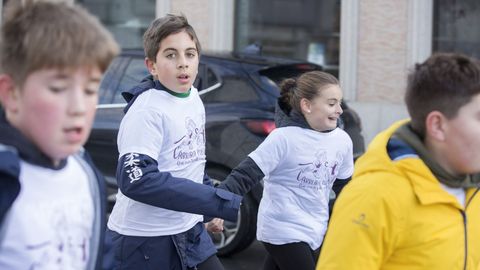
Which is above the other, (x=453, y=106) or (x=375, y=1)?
(x=375, y=1)

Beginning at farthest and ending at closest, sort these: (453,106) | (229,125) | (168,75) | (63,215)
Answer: (229,125) → (168,75) → (453,106) → (63,215)

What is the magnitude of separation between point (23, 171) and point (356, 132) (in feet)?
19.3

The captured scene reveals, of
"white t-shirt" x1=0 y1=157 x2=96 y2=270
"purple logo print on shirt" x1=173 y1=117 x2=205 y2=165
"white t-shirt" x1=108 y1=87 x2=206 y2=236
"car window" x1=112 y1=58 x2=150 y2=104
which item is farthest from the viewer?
"car window" x1=112 y1=58 x2=150 y2=104

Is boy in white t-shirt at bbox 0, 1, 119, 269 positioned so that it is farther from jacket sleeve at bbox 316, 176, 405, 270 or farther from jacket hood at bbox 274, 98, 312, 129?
jacket hood at bbox 274, 98, 312, 129

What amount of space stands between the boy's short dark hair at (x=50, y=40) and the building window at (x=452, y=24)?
1098cm

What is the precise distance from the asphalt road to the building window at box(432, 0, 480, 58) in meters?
6.40

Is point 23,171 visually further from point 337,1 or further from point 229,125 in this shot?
point 337,1

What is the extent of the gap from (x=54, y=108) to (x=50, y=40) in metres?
0.16

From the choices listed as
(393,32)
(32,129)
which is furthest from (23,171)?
(393,32)

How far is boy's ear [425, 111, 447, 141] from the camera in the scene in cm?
251

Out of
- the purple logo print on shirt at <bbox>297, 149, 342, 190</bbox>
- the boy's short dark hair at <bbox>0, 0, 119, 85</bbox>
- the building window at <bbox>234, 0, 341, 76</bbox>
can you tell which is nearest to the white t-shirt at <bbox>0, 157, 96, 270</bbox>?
the boy's short dark hair at <bbox>0, 0, 119, 85</bbox>

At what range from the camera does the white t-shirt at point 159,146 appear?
3557mm

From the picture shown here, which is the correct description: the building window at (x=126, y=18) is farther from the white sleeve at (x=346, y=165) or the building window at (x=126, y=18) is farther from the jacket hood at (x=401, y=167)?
the jacket hood at (x=401, y=167)

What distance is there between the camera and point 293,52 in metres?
13.5
